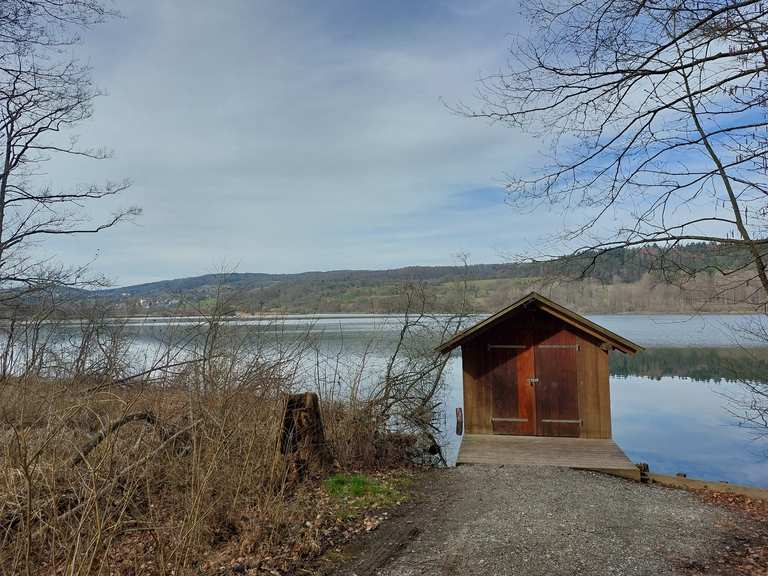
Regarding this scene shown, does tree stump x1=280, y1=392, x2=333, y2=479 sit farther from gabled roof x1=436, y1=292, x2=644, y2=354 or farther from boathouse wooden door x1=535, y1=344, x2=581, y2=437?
boathouse wooden door x1=535, y1=344, x2=581, y2=437

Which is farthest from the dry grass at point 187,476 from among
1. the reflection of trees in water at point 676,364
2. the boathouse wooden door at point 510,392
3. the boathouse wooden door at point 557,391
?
the reflection of trees in water at point 676,364

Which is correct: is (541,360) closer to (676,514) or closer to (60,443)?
(676,514)

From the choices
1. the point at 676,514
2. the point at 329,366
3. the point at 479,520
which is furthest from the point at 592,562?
the point at 329,366

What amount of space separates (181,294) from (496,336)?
20.0ft

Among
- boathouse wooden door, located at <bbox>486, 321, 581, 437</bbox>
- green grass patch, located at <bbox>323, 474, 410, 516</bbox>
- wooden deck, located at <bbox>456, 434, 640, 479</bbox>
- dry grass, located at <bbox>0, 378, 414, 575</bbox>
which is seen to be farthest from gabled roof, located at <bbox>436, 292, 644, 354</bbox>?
dry grass, located at <bbox>0, 378, 414, 575</bbox>

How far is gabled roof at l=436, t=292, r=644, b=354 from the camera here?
385 inches

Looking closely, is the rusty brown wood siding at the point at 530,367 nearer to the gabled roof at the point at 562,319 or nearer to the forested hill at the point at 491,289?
the gabled roof at the point at 562,319

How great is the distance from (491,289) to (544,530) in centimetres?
1072

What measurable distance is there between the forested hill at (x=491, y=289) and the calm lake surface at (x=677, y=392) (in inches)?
17.0

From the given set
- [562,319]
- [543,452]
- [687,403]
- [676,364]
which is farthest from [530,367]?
[676,364]

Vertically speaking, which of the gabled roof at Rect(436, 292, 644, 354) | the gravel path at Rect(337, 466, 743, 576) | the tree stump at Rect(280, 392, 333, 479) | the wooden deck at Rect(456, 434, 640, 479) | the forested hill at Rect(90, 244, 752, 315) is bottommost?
the wooden deck at Rect(456, 434, 640, 479)

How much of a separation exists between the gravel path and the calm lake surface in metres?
2.46

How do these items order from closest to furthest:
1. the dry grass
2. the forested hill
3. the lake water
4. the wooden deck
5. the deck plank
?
the dry grass, the forested hill, the wooden deck, the deck plank, the lake water

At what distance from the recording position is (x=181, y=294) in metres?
10.7
